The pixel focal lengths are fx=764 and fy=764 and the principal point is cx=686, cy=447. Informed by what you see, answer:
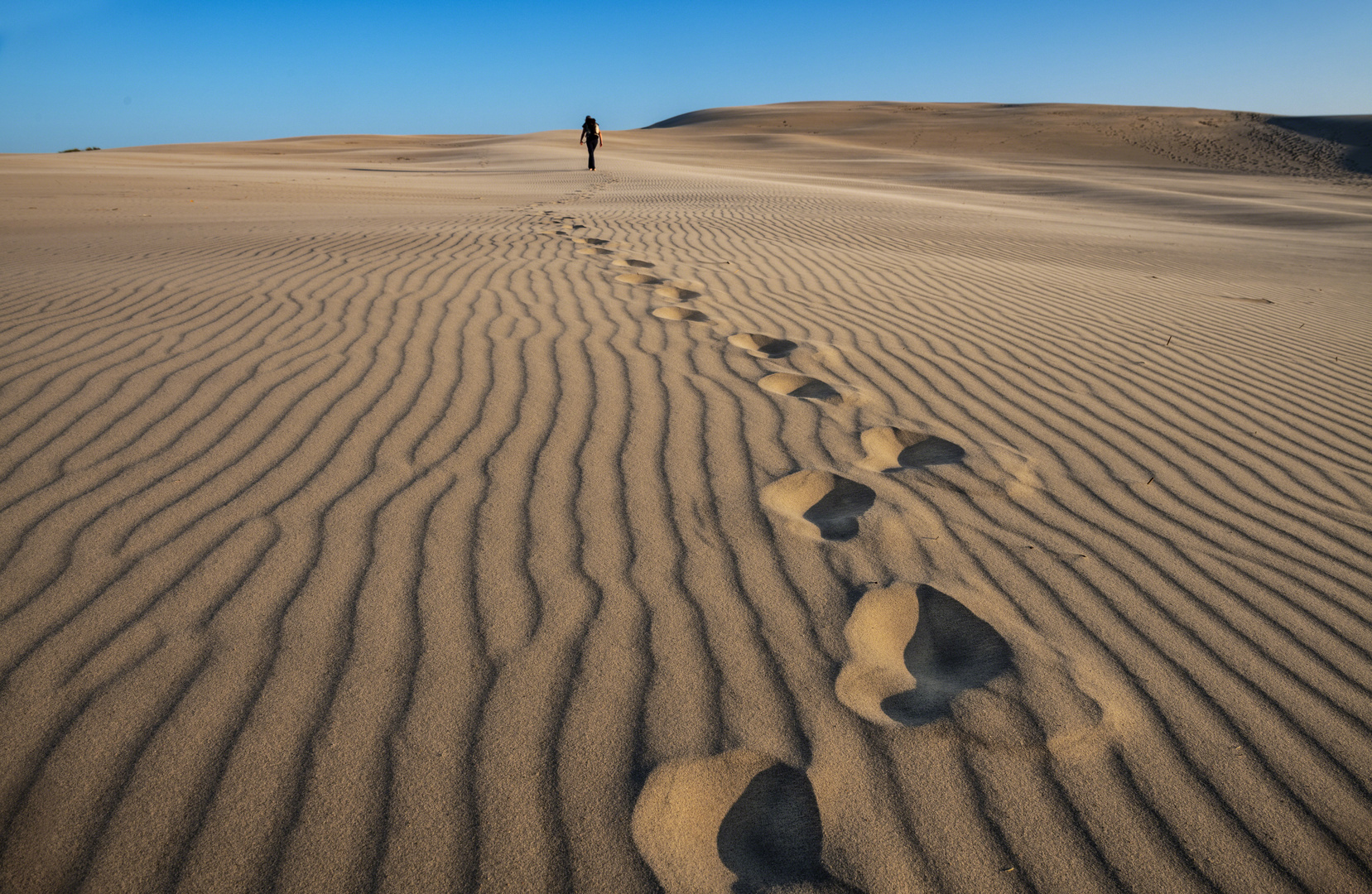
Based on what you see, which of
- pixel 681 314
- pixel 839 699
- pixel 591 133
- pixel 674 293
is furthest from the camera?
pixel 591 133

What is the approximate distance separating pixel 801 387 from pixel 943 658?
172 cm

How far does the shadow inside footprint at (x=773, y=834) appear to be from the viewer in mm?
1282

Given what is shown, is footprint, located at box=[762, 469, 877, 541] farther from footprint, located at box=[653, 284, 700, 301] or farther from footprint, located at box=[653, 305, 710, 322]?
footprint, located at box=[653, 284, 700, 301]

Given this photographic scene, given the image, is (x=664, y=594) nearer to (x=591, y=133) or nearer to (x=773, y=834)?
(x=773, y=834)

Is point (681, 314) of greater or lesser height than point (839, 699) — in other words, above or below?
above

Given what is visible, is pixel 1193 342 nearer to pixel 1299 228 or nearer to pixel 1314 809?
pixel 1314 809

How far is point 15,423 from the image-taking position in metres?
2.54

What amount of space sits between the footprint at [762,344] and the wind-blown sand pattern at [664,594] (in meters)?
0.06

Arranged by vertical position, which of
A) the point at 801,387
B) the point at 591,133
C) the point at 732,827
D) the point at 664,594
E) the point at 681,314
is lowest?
the point at 732,827

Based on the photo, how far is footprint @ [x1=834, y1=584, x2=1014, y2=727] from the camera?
63.6 inches

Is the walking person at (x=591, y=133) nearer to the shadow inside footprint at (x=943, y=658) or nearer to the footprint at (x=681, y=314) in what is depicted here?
the footprint at (x=681, y=314)

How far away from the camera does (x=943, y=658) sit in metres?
1.77

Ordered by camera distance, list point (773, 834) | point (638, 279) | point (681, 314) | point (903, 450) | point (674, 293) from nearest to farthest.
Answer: point (773, 834) → point (903, 450) → point (681, 314) → point (674, 293) → point (638, 279)

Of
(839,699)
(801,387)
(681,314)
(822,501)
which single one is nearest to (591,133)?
(681,314)
